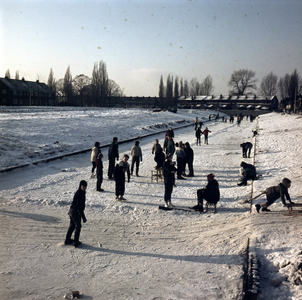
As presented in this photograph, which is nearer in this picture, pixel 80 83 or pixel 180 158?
pixel 180 158

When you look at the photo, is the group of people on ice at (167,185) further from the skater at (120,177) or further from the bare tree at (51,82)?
the bare tree at (51,82)

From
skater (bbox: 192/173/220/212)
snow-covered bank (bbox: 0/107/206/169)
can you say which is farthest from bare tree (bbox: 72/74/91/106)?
skater (bbox: 192/173/220/212)

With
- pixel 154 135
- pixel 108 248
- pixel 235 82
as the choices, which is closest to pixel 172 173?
pixel 108 248

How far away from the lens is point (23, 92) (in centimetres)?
6962

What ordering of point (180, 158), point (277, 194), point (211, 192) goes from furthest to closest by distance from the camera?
point (180, 158) → point (211, 192) → point (277, 194)

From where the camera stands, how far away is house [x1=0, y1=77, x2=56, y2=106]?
67.1 meters

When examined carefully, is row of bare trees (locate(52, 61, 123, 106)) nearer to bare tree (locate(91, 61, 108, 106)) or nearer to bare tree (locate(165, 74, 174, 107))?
bare tree (locate(91, 61, 108, 106))

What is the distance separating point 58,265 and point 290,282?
15.3 feet

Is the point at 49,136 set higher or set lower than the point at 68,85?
lower

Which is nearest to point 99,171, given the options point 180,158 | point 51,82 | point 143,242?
point 180,158

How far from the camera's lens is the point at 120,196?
387 inches

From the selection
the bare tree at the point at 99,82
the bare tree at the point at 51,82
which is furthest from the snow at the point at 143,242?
the bare tree at the point at 51,82

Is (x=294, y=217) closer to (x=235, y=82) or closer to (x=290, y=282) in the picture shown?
(x=290, y=282)

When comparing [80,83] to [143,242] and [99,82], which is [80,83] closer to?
[99,82]
